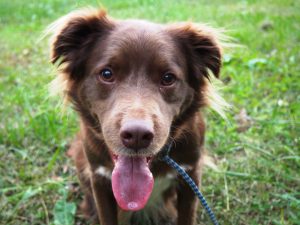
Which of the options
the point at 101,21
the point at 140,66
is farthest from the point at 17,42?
the point at 140,66

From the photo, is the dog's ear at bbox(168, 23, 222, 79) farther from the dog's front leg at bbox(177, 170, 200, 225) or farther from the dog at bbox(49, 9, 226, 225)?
the dog's front leg at bbox(177, 170, 200, 225)

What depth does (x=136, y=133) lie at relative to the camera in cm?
233

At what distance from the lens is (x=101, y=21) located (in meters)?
3.12

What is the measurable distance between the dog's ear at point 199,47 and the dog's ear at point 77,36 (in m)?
0.54

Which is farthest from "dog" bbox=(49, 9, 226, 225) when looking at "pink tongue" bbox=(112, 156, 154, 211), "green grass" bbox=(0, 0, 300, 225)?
"green grass" bbox=(0, 0, 300, 225)

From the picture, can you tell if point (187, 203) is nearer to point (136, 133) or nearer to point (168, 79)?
point (168, 79)

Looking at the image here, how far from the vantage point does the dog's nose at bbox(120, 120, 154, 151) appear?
2.31 m

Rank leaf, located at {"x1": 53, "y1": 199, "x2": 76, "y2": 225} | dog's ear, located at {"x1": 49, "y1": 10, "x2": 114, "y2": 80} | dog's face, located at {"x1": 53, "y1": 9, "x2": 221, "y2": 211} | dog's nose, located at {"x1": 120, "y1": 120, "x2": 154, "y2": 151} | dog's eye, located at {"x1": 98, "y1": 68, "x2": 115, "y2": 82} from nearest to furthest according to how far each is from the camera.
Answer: dog's nose, located at {"x1": 120, "y1": 120, "x2": 154, "y2": 151} → dog's face, located at {"x1": 53, "y1": 9, "x2": 221, "y2": 211} → dog's eye, located at {"x1": 98, "y1": 68, "x2": 115, "y2": 82} → dog's ear, located at {"x1": 49, "y1": 10, "x2": 114, "y2": 80} → leaf, located at {"x1": 53, "y1": 199, "x2": 76, "y2": 225}

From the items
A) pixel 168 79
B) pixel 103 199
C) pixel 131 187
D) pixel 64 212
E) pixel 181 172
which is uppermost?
pixel 168 79

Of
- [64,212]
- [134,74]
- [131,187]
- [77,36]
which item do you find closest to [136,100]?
[134,74]

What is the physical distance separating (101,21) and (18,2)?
932cm

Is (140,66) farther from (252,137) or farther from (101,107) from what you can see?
(252,137)

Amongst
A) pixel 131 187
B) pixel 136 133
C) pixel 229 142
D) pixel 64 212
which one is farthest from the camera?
pixel 229 142

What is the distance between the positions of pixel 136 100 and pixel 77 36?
0.89 metres
